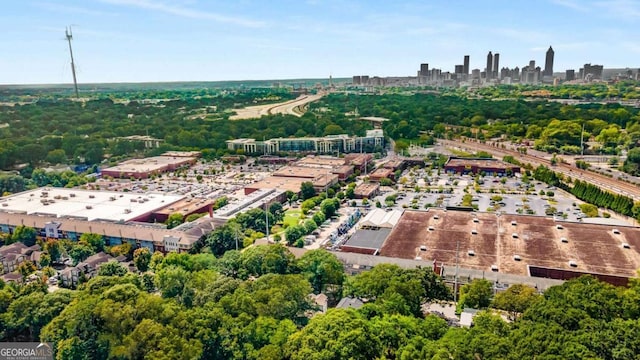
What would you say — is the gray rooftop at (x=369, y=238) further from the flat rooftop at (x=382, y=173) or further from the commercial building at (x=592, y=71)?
the commercial building at (x=592, y=71)

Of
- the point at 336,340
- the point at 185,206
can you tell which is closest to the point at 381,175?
the point at 185,206

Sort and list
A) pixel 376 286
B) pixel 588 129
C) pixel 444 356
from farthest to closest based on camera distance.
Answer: pixel 588 129 < pixel 376 286 < pixel 444 356

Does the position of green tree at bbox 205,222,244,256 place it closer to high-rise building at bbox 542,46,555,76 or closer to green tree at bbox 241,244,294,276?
green tree at bbox 241,244,294,276

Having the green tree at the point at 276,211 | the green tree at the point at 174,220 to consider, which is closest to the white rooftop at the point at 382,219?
the green tree at the point at 276,211

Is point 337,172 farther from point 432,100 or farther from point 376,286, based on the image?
point 432,100

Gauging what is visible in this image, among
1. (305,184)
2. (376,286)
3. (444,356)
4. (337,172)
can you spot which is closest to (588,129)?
(337,172)

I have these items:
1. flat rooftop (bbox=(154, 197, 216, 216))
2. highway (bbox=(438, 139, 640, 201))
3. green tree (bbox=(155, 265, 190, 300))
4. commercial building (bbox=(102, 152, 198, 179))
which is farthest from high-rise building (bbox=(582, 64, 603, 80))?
green tree (bbox=(155, 265, 190, 300))
